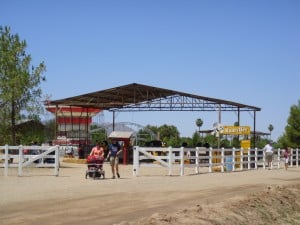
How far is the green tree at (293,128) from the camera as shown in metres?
48.4

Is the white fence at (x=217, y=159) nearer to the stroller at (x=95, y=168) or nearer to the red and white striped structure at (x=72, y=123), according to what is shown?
the stroller at (x=95, y=168)

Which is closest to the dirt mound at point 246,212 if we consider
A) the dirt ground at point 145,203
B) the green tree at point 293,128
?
the dirt ground at point 145,203

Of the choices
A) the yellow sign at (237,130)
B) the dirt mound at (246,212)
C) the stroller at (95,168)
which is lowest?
the dirt mound at (246,212)

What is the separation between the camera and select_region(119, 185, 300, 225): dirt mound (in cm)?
1120

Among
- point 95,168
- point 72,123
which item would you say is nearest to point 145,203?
point 95,168

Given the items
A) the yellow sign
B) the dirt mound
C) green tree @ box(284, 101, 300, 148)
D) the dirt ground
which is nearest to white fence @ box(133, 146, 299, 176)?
the yellow sign

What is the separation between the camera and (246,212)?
537 inches

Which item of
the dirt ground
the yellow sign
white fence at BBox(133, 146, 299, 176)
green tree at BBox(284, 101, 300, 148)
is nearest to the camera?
the dirt ground

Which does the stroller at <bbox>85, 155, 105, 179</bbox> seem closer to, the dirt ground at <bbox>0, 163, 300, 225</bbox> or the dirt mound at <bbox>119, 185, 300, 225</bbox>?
the dirt ground at <bbox>0, 163, 300, 225</bbox>

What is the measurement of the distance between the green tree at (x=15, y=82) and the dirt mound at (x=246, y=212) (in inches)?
675

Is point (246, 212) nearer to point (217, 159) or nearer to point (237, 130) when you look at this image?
point (217, 159)

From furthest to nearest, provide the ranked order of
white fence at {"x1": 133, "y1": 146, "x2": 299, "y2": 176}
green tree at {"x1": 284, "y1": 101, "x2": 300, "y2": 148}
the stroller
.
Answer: green tree at {"x1": 284, "y1": 101, "x2": 300, "y2": 148} < white fence at {"x1": 133, "y1": 146, "x2": 299, "y2": 176} < the stroller

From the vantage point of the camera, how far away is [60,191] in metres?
15.5

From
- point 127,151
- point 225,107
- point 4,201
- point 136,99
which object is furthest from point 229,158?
point 4,201
